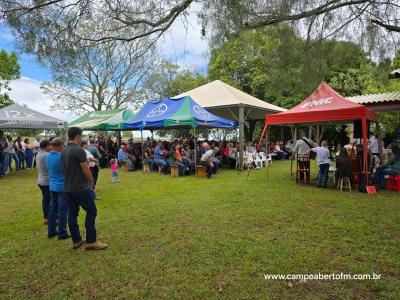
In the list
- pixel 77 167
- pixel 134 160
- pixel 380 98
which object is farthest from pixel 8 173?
pixel 380 98

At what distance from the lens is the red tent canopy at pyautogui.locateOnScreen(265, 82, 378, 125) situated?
7.67 m

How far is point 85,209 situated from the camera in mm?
3941

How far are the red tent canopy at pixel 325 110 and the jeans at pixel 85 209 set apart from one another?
19.8ft

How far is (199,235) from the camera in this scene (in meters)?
4.56

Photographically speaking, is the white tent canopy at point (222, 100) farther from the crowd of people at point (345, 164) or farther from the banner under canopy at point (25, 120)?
the banner under canopy at point (25, 120)

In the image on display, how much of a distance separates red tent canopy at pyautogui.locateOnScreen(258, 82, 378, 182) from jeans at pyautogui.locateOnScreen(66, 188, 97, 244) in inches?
238

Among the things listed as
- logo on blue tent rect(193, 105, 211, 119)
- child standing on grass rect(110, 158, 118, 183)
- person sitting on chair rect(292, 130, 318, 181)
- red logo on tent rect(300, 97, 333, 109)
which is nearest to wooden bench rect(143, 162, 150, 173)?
child standing on grass rect(110, 158, 118, 183)

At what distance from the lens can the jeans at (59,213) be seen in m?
4.34

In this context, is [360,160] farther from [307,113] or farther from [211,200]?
[211,200]

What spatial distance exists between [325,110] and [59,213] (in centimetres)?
677

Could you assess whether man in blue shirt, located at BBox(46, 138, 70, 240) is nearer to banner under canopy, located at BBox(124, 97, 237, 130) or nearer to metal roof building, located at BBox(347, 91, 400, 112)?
banner under canopy, located at BBox(124, 97, 237, 130)

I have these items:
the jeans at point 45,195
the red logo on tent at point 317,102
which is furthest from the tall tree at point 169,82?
the jeans at point 45,195

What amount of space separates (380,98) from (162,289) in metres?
11.1

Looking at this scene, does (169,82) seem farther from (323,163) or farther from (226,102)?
(323,163)
